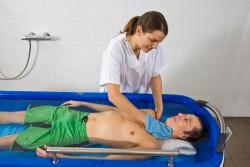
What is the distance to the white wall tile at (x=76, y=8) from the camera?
1957mm

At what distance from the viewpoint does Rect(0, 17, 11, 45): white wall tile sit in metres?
2.06

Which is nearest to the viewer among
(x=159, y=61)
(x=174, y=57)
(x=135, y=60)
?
(x=135, y=60)

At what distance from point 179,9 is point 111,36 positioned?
0.64 m

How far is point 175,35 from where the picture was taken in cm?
209

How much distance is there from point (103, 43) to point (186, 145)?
1.17m

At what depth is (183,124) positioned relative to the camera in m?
1.57

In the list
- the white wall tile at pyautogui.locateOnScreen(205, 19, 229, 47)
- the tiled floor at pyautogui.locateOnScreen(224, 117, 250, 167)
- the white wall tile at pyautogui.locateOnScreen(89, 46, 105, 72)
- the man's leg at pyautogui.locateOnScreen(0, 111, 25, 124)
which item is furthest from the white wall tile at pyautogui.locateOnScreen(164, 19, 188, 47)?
the man's leg at pyautogui.locateOnScreen(0, 111, 25, 124)

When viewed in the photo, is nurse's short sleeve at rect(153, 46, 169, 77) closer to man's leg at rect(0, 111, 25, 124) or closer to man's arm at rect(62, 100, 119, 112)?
man's arm at rect(62, 100, 119, 112)

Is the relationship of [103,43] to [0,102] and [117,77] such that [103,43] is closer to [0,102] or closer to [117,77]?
[117,77]

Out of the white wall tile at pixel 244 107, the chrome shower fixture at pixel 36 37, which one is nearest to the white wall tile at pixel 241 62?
the white wall tile at pixel 244 107

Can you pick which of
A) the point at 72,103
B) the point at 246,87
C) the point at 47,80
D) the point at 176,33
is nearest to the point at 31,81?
the point at 47,80

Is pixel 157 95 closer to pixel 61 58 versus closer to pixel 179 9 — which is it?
pixel 179 9

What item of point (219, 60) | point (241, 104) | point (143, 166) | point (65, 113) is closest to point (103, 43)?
point (65, 113)

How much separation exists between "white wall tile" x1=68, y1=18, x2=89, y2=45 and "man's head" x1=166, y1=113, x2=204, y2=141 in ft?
3.57
